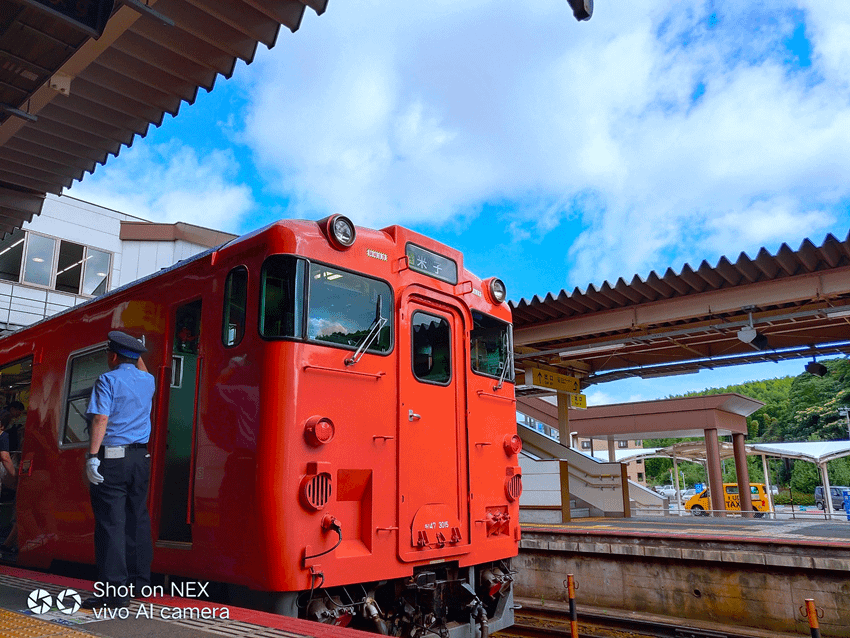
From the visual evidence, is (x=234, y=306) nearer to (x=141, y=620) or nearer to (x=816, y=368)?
(x=141, y=620)

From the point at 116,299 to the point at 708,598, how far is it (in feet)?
26.7

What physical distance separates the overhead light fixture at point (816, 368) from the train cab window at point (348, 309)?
1135 centimetres

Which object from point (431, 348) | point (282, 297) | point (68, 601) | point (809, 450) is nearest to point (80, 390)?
point (68, 601)

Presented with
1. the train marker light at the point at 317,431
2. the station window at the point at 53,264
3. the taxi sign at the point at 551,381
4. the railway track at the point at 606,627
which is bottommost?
the railway track at the point at 606,627

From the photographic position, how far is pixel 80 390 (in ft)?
20.5

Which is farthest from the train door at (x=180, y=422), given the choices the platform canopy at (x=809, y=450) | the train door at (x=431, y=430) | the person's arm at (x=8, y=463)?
the platform canopy at (x=809, y=450)

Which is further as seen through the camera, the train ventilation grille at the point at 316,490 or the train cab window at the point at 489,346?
the train cab window at the point at 489,346

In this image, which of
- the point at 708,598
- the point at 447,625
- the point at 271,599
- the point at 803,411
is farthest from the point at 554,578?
the point at 803,411

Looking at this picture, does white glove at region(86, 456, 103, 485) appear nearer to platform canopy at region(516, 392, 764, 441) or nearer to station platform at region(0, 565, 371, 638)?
station platform at region(0, 565, 371, 638)

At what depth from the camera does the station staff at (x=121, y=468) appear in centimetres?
427

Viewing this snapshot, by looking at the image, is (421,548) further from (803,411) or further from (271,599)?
(803,411)

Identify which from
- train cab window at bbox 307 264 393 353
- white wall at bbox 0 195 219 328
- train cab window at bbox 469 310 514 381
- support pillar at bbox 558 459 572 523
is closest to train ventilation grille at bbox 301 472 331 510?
train cab window at bbox 307 264 393 353

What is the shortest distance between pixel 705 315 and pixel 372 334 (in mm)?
7827

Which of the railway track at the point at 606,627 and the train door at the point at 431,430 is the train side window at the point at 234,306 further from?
the railway track at the point at 606,627
